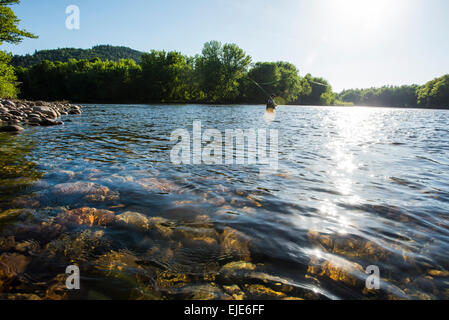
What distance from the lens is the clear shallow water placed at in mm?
2061

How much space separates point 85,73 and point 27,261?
10109 centimetres

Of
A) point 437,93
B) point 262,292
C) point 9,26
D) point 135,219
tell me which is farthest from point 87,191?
point 437,93

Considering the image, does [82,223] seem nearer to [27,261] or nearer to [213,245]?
[27,261]

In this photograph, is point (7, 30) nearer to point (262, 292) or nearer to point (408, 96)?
point (262, 292)

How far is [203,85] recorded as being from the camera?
276ft

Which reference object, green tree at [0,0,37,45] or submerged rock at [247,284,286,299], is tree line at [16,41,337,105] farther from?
submerged rock at [247,284,286,299]

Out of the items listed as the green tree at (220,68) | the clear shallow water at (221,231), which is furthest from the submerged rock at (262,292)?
the green tree at (220,68)

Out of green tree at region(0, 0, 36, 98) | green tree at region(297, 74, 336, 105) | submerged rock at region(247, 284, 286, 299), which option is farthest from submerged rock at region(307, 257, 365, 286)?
green tree at region(297, 74, 336, 105)

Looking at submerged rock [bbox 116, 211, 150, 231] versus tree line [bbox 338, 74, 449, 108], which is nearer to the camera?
submerged rock [bbox 116, 211, 150, 231]

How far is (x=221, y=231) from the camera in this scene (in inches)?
116

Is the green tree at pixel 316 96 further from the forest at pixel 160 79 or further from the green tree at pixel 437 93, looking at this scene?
the green tree at pixel 437 93

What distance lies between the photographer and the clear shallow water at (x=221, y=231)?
2.06 meters

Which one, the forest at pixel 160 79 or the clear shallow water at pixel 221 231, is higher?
the forest at pixel 160 79

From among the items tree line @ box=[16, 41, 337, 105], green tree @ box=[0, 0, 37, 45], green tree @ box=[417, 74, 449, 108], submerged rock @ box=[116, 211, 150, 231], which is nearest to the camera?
submerged rock @ box=[116, 211, 150, 231]
